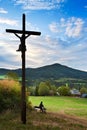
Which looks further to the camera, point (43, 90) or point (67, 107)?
point (43, 90)

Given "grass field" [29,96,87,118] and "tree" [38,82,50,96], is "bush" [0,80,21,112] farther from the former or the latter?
"tree" [38,82,50,96]

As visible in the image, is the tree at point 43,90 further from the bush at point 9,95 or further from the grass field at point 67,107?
the bush at point 9,95

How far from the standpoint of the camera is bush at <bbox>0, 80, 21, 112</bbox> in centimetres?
3002

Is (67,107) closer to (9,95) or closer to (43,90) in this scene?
(9,95)

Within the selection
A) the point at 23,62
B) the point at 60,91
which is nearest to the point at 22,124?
the point at 23,62

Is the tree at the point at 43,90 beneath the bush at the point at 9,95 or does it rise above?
above

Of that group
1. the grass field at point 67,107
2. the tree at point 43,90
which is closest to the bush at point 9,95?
the grass field at point 67,107

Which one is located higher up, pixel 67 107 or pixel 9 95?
pixel 9 95

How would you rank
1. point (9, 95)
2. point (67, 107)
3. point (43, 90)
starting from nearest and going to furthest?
point (9, 95) → point (67, 107) → point (43, 90)

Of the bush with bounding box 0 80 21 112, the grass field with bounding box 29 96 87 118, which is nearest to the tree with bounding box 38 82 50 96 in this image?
the grass field with bounding box 29 96 87 118

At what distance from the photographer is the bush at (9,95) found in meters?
30.0

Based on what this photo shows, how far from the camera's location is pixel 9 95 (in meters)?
31.3

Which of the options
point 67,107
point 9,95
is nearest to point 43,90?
point 67,107

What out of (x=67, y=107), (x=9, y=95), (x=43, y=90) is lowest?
(x=67, y=107)
